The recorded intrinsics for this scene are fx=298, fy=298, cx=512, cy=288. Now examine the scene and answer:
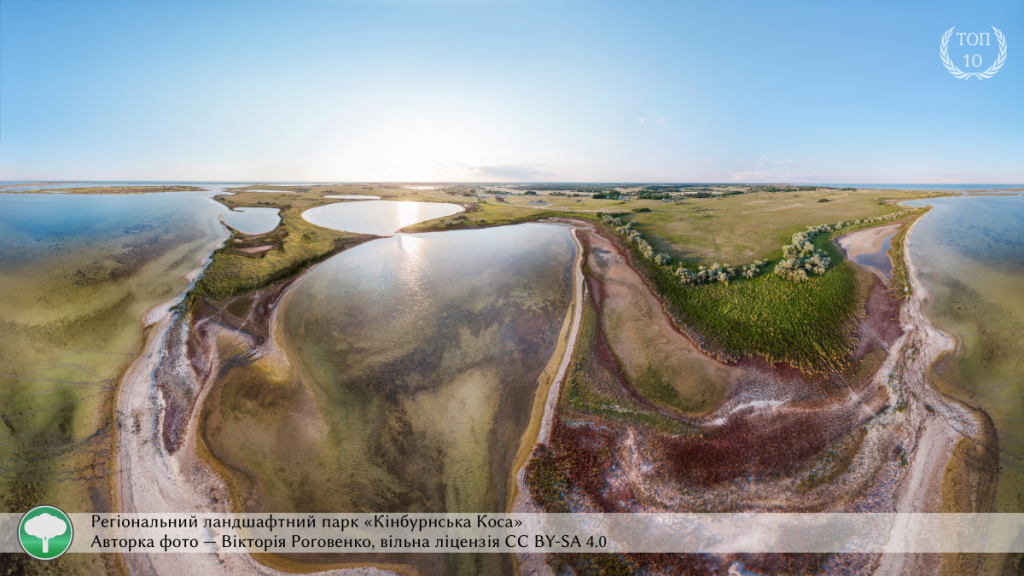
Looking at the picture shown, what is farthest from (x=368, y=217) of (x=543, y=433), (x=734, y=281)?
(x=734, y=281)

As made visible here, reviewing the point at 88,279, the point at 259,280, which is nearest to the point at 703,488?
the point at 259,280

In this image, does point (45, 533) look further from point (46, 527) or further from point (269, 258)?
point (269, 258)

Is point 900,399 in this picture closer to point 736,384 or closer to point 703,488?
point 736,384

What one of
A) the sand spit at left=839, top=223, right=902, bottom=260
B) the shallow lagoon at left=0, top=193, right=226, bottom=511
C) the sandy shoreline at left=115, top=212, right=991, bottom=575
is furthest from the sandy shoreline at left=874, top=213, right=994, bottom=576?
the shallow lagoon at left=0, top=193, right=226, bottom=511

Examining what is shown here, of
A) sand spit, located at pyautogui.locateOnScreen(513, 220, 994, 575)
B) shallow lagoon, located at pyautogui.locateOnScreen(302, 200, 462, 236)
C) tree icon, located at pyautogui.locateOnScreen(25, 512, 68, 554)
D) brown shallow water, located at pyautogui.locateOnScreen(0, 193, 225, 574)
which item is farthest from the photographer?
shallow lagoon, located at pyautogui.locateOnScreen(302, 200, 462, 236)

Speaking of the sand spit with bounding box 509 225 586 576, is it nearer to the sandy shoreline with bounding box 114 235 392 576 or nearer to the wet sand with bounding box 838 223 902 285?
the sandy shoreline with bounding box 114 235 392 576

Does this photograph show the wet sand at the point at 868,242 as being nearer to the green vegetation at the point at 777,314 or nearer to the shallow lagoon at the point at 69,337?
the green vegetation at the point at 777,314
